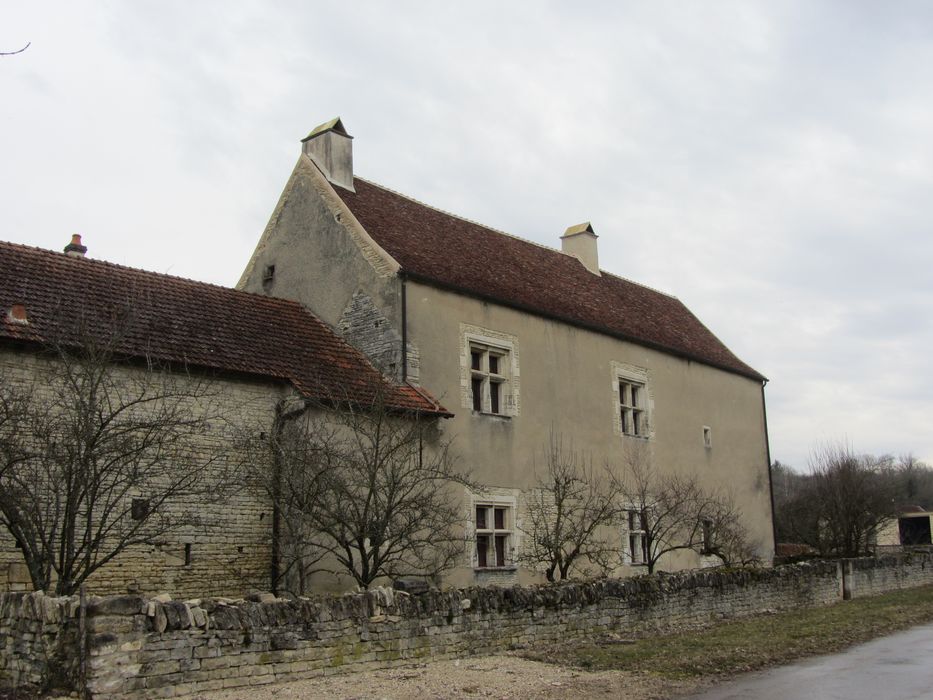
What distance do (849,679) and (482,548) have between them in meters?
9.23

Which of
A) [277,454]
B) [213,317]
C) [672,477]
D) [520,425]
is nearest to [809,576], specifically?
[672,477]

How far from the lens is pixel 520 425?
1936cm

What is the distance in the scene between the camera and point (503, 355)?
64.3 feet

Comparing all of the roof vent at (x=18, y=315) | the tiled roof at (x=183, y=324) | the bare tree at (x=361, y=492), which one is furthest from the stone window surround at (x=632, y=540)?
the roof vent at (x=18, y=315)

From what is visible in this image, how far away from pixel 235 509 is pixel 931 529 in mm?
46975

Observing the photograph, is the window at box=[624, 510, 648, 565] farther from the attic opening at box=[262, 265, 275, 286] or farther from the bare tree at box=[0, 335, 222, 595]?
the bare tree at box=[0, 335, 222, 595]

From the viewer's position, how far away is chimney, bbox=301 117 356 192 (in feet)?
66.0

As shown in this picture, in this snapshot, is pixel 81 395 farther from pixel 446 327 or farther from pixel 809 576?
pixel 809 576

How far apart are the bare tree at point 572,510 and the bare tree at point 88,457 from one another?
685cm

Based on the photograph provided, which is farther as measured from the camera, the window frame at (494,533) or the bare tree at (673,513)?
the bare tree at (673,513)

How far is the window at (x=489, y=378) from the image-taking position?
62.1 ft

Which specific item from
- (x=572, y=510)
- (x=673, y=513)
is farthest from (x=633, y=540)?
(x=572, y=510)

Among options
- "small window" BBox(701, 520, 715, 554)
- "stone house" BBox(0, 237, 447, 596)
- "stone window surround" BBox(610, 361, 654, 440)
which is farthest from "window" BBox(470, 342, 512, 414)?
"small window" BBox(701, 520, 715, 554)

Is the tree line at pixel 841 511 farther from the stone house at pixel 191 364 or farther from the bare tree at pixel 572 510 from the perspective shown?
the stone house at pixel 191 364
